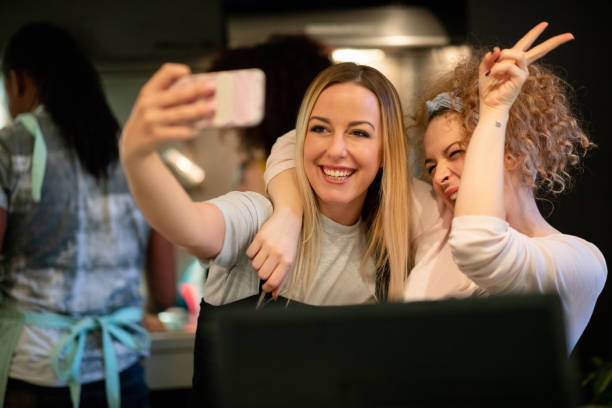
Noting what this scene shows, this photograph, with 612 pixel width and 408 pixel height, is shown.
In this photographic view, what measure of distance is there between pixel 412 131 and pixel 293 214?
0.39 meters

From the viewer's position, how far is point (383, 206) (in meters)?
1.23

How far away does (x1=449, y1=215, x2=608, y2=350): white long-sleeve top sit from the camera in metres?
0.96

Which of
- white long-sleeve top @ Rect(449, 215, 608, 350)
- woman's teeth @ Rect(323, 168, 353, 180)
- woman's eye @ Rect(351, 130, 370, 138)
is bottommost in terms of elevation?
white long-sleeve top @ Rect(449, 215, 608, 350)

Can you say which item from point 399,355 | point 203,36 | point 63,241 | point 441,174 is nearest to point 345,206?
point 441,174

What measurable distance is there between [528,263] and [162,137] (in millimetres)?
594

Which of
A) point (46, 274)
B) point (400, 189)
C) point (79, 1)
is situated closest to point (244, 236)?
point (400, 189)

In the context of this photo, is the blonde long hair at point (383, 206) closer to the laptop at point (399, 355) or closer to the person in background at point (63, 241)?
the laptop at point (399, 355)

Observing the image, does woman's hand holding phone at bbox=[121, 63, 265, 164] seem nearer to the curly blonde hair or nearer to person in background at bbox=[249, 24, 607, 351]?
person in background at bbox=[249, 24, 607, 351]

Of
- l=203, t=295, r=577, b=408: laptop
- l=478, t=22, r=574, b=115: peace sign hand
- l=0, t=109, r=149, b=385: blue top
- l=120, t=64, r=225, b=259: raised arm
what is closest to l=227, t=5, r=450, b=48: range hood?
l=0, t=109, r=149, b=385: blue top

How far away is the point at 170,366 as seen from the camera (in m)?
2.24

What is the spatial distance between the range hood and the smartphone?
2089mm

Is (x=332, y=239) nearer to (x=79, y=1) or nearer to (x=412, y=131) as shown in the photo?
(x=412, y=131)

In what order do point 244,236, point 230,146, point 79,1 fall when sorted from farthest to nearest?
point 230,146 < point 79,1 < point 244,236

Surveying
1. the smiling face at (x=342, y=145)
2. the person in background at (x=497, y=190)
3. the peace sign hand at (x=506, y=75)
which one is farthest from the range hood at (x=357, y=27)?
the peace sign hand at (x=506, y=75)
